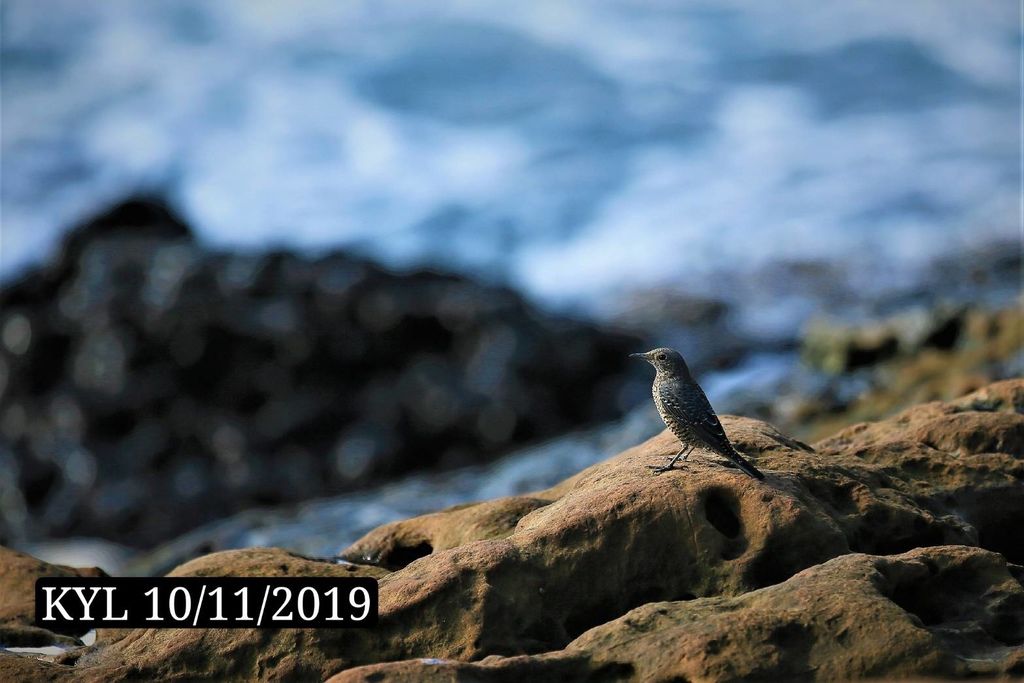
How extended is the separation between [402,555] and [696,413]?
1938mm

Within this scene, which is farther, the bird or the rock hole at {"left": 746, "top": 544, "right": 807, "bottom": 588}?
the bird

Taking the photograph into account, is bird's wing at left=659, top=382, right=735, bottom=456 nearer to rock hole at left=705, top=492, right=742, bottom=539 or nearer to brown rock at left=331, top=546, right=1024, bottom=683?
rock hole at left=705, top=492, right=742, bottom=539

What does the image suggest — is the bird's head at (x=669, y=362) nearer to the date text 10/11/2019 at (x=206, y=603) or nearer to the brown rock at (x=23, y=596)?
the date text 10/11/2019 at (x=206, y=603)

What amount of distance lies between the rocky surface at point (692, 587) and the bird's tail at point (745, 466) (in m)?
0.05

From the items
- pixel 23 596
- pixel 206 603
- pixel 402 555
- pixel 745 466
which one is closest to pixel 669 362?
pixel 745 466

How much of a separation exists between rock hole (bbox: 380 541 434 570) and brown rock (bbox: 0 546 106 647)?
1.70 meters

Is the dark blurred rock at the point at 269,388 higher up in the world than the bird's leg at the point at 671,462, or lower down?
higher up

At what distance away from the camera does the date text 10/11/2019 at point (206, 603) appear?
17.6 ft

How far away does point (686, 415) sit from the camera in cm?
577

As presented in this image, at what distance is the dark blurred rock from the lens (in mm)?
19156

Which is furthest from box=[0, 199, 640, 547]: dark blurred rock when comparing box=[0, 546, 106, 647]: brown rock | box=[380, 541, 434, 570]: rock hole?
box=[380, 541, 434, 570]: rock hole

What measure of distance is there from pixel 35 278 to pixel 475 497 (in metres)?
11.0

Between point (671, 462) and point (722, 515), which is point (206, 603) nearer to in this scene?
point (671, 462)

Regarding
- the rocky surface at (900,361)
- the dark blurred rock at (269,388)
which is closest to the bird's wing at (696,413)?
the rocky surface at (900,361)
